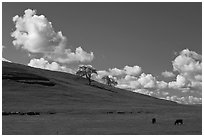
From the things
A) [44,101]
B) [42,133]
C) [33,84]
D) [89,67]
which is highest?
[89,67]

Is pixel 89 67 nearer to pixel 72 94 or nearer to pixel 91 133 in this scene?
pixel 72 94

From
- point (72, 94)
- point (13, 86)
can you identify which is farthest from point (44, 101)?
point (13, 86)

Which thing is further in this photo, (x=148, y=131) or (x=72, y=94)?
(x=72, y=94)

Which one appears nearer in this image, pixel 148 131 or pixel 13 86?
pixel 148 131

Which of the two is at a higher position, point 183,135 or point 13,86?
point 13,86

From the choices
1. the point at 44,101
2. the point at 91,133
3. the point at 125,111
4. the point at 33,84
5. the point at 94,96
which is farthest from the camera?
the point at 33,84

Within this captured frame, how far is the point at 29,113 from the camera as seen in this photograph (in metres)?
62.5

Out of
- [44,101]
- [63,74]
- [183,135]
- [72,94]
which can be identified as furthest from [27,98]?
[63,74]

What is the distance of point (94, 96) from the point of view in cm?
9681

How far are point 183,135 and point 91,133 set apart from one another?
9.01 meters

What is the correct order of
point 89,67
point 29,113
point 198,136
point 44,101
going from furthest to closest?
point 89,67 → point 44,101 → point 29,113 → point 198,136

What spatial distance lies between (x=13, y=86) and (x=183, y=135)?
77.8 metres

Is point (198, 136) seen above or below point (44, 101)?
below

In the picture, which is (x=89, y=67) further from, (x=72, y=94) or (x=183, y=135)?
(x=183, y=135)
